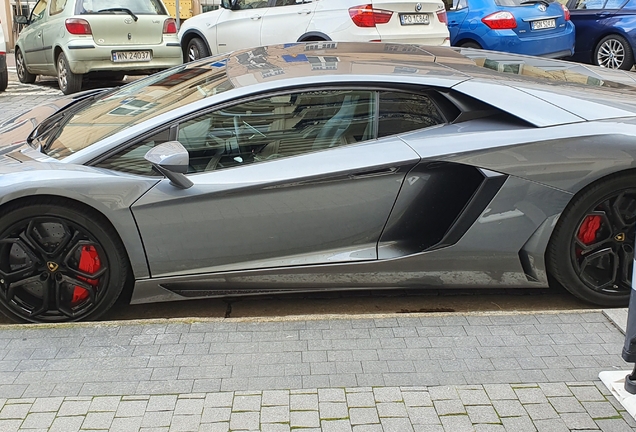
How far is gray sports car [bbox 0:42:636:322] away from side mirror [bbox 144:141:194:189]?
0.06 feet

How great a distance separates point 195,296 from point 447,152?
1464 mm

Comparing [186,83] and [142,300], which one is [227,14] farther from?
[142,300]

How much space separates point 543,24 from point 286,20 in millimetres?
3645

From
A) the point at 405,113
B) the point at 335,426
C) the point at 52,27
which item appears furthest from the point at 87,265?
the point at 52,27

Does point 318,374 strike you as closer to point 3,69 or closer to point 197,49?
point 197,49

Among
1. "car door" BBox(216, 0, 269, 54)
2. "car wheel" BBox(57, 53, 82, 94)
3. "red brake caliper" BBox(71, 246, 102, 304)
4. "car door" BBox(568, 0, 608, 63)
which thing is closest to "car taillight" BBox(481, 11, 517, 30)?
"car door" BBox(568, 0, 608, 63)

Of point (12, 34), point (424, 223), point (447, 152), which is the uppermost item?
point (447, 152)

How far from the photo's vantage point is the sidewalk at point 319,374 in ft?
8.44

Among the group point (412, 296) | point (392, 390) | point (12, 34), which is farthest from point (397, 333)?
point (12, 34)

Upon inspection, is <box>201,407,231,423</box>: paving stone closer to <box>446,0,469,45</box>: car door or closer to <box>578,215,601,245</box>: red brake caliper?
<box>578,215,601,245</box>: red brake caliper

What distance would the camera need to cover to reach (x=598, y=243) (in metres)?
3.55

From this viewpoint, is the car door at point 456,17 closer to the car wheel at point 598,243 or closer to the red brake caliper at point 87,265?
the car wheel at point 598,243

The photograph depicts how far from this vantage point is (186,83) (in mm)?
A: 3924

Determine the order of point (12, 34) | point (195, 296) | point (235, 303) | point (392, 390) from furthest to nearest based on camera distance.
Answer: point (12, 34)
point (235, 303)
point (195, 296)
point (392, 390)
